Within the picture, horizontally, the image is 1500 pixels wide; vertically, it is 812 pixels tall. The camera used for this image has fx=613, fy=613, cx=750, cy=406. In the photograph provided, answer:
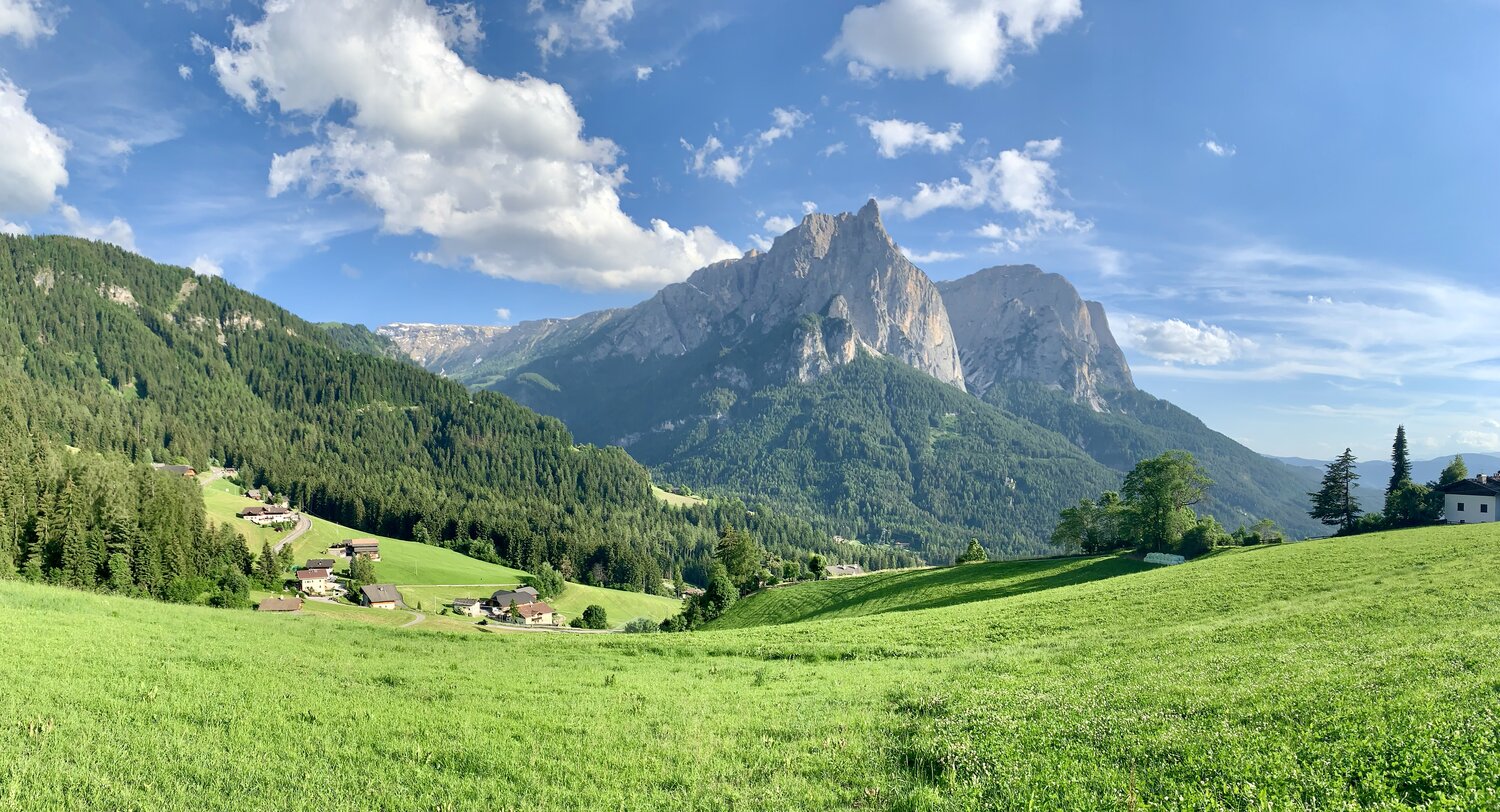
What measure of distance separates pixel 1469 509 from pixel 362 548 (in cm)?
17014

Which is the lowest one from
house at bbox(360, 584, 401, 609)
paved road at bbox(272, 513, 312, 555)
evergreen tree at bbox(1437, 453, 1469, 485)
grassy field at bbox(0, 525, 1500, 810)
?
house at bbox(360, 584, 401, 609)

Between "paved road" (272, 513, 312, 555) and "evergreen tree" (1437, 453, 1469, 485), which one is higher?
"evergreen tree" (1437, 453, 1469, 485)

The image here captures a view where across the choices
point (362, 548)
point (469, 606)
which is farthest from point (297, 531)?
point (469, 606)

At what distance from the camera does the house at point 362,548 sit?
12569 cm

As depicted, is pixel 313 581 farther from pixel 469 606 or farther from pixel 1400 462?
pixel 1400 462

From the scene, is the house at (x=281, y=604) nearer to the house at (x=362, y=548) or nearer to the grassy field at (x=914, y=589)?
the house at (x=362, y=548)

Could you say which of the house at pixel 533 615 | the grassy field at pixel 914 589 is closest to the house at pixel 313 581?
the house at pixel 533 615

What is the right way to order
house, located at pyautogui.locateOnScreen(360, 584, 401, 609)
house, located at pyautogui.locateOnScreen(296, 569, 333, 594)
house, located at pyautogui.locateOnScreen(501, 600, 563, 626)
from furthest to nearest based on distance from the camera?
house, located at pyautogui.locateOnScreen(501, 600, 563, 626) < house, located at pyautogui.locateOnScreen(296, 569, 333, 594) < house, located at pyautogui.locateOnScreen(360, 584, 401, 609)

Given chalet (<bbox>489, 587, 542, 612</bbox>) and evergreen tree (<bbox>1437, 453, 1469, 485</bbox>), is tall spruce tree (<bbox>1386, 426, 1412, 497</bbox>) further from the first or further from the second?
chalet (<bbox>489, 587, 542, 612</bbox>)

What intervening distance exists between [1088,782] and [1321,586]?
1302 inches

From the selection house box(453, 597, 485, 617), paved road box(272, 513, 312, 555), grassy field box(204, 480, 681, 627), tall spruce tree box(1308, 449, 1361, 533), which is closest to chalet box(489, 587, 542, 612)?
house box(453, 597, 485, 617)

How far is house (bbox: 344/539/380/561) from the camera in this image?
125688mm

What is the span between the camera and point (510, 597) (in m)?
113

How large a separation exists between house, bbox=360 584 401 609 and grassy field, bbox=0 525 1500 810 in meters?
82.2
